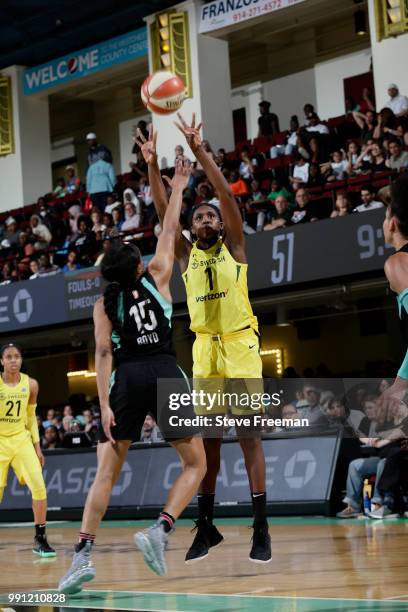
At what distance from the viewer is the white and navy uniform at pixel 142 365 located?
6.75m

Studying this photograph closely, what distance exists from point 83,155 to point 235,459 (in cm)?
1905

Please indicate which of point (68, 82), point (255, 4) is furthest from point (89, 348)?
point (255, 4)

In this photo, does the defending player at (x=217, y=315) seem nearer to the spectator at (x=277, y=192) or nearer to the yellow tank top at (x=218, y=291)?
the yellow tank top at (x=218, y=291)

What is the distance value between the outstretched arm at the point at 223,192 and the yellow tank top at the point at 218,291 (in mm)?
89

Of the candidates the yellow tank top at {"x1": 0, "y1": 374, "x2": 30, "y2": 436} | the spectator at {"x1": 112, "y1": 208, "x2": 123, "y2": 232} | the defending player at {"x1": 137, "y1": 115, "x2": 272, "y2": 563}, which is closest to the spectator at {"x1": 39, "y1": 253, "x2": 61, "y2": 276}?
the spectator at {"x1": 112, "y1": 208, "x2": 123, "y2": 232}

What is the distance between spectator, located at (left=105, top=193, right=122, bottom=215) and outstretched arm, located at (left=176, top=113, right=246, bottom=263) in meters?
13.7

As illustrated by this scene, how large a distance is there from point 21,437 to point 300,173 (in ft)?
28.6

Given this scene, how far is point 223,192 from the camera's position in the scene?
24.4 ft

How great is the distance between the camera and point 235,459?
1405 centimetres

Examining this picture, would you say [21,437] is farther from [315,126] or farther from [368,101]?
[368,101]

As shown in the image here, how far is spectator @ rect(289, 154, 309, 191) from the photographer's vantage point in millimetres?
17750

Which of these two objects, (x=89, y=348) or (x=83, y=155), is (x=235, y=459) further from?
(x=83, y=155)

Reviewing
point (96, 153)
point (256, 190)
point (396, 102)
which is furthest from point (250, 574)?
point (96, 153)

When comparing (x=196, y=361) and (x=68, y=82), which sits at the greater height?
(x=68, y=82)
